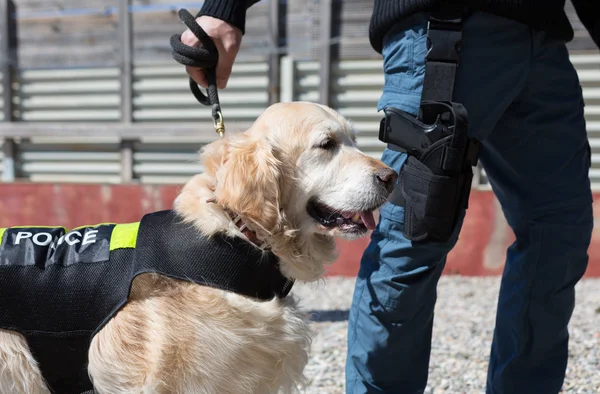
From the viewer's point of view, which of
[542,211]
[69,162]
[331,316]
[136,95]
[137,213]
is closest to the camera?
[542,211]

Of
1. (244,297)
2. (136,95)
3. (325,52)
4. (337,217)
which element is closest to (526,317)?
(337,217)

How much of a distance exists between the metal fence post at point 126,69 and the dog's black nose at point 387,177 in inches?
220

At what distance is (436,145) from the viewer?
220cm

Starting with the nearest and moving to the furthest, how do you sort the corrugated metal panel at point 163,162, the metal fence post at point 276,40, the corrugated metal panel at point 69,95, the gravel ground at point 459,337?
1. the gravel ground at point 459,337
2. the metal fence post at point 276,40
3. the corrugated metal panel at point 163,162
4. the corrugated metal panel at point 69,95

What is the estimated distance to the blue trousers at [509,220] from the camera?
2.27 metres

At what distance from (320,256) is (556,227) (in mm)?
933

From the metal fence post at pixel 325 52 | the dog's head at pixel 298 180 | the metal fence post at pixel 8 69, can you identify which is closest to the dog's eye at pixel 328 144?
the dog's head at pixel 298 180

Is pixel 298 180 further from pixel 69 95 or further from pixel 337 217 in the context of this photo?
pixel 69 95

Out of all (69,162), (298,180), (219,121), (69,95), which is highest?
(219,121)

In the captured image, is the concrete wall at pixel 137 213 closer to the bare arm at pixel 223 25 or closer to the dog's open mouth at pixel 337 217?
the dog's open mouth at pixel 337 217

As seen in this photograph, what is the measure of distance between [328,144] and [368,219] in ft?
1.16

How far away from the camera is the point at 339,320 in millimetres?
4781

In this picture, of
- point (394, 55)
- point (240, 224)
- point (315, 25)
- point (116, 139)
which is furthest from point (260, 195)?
point (116, 139)

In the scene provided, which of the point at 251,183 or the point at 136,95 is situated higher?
the point at 251,183
